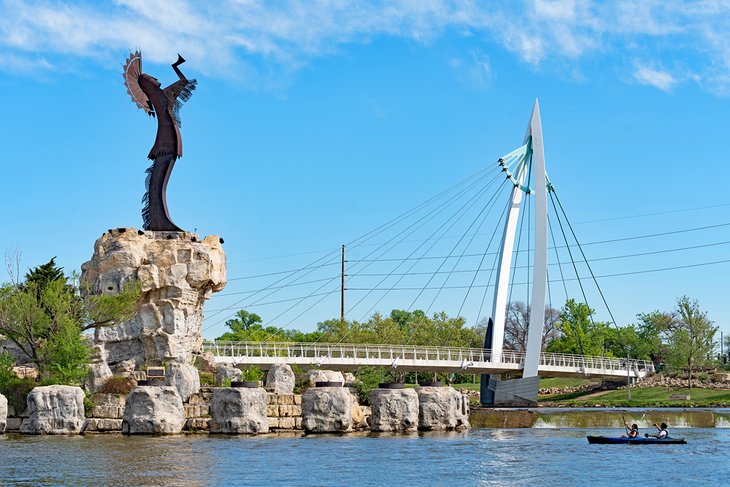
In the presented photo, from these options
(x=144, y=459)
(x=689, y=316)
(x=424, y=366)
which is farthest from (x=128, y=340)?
(x=689, y=316)

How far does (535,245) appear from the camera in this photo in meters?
61.7

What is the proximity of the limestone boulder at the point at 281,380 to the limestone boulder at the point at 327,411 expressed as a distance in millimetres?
3419

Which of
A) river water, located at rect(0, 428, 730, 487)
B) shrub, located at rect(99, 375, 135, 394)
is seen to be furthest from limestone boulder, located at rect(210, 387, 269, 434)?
shrub, located at rect(99, 375, 135, 394)

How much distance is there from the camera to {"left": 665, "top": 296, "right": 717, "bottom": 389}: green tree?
7400 centimetres

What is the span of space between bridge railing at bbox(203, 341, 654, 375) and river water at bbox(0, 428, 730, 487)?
868 inches

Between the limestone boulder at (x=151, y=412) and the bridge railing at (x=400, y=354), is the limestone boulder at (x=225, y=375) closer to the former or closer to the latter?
the limestone boulder at (x=151, y=412)

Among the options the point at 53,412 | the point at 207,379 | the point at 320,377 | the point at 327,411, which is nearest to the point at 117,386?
the point at 53,412

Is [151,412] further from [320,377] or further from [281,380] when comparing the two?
[320,377]

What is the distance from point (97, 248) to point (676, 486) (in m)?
28.0

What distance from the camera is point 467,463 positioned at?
29.4 meters

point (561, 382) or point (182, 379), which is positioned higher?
point (561, 382)

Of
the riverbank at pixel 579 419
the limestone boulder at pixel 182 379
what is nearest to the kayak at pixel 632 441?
the riverbank at pixel 579 419

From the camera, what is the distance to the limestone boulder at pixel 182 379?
38.8m

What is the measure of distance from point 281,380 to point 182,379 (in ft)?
16.6
